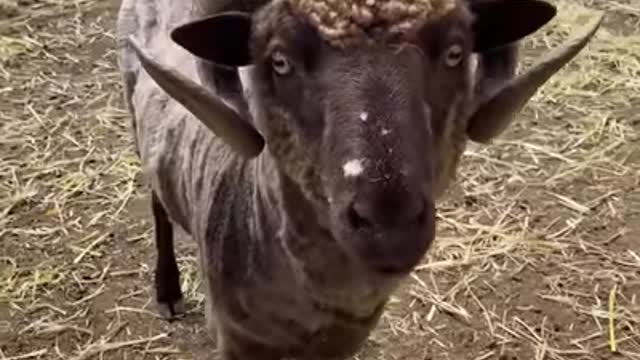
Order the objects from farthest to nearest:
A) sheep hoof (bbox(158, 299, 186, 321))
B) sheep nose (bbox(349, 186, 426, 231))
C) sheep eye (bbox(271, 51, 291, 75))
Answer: sheep hoof (bbox(158, 299, 186, 321)) → sheep eye (bbox(271, 51, 291, 75)) → sheep nose (bbox(349, 186, 426, 231))

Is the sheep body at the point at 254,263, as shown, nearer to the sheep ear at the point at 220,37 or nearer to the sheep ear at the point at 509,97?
the sheep ear at the point at 220,37

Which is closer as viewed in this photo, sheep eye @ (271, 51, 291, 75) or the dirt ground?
sheep eye @ (271, 51, 291, 75)

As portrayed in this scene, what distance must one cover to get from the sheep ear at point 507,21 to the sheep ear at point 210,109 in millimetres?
500

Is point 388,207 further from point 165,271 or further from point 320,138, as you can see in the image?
point 165,271

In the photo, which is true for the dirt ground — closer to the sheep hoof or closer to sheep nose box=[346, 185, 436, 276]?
the sheep hoof

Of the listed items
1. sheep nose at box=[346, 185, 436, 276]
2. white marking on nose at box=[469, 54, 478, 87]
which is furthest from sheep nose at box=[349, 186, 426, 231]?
white marking on nose at box=[469, 54, 478, 87]

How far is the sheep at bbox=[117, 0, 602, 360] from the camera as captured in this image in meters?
1.99

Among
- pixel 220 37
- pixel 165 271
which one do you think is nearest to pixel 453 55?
pixel 220 37

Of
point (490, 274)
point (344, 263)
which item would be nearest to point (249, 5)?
point (344, 263)

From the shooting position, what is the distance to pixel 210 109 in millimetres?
2330

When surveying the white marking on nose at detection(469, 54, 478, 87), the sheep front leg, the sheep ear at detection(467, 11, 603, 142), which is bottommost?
the sheep front leg

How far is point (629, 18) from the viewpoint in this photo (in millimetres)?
5840

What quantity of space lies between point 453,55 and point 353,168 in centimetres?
34

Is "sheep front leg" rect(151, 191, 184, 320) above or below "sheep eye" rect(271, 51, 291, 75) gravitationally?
below
